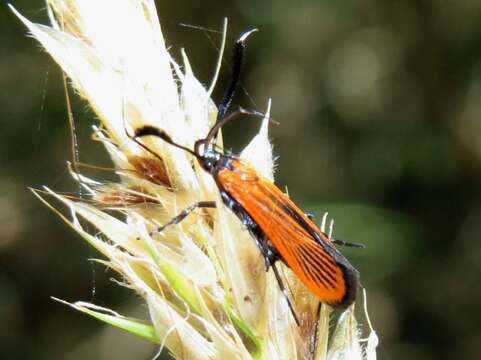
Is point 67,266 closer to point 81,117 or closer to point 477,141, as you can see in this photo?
point 81,117

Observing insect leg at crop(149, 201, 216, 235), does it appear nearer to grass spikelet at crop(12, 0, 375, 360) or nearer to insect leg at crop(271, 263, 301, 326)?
grass spikelet at crop(12, 0, 375, 360)

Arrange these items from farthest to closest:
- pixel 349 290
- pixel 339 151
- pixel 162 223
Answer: pixel 339 151
pixel 162 223
pixel 349 290

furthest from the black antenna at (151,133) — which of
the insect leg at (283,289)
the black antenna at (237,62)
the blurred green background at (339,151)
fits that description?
the blurred green background at (339,151)

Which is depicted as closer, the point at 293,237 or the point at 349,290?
the point at 349,290

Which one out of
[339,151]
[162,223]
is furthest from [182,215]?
[339,151]

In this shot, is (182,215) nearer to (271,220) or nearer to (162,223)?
(162,223)
